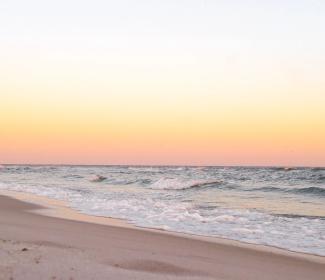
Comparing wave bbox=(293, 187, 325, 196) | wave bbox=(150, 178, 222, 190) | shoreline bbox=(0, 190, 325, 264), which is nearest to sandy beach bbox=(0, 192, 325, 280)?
shoreline bbox=(0, 190, 325, 264)

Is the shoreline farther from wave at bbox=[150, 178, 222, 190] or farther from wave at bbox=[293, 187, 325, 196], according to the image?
wave at bbox=[150, 178, 222, 190]

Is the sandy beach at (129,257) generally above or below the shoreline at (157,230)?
above

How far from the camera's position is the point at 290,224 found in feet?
38.4

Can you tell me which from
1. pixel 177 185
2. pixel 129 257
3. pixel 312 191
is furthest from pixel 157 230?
pixel 177 185

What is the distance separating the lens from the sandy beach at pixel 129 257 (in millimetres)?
5465

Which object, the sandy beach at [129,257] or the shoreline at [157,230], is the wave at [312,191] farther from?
the sandy beach at [129,257]

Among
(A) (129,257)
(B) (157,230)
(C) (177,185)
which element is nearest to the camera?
(A) (129,257)

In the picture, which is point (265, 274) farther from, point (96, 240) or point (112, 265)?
point (96, 240)

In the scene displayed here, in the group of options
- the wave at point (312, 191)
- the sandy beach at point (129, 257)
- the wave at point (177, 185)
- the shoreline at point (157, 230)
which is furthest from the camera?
the wave at point (177, 185)

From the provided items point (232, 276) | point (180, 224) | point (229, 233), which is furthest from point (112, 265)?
point (180, 224)

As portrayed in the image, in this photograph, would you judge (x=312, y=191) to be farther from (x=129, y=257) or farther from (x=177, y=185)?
(x=129, y=257)

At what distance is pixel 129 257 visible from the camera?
690cm

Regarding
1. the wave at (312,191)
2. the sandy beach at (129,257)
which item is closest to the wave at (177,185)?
the wave at (312,191)

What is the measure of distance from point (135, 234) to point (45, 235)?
194 centimetres
